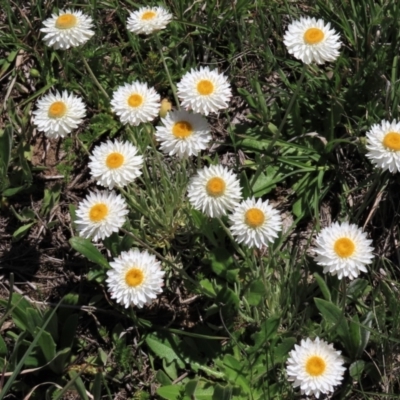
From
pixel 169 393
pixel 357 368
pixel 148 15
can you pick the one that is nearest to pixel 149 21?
pixel 148 15

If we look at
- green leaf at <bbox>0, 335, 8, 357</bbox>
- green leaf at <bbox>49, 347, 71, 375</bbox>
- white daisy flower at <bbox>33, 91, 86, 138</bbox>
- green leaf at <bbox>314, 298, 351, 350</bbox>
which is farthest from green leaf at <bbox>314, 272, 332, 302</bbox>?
green leaf at <bbox>0, 335, 8, 357</bbox>

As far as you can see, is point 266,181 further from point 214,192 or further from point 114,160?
point 114,160

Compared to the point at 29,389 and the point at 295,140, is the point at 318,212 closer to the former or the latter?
the point at 295,140

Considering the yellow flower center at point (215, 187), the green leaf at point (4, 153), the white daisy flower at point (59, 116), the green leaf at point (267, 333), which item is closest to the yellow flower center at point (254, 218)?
the yellow flower center at point (215, 187)

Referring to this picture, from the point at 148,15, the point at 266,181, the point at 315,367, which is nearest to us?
the point at 315,367

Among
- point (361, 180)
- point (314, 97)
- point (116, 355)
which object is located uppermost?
point (314, 97)

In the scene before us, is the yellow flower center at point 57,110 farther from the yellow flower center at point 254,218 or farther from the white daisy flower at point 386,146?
the white daisy flower at point 386,146

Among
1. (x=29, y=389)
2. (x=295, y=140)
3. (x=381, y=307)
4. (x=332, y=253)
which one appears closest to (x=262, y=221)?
Result: (x=332, y=253)
